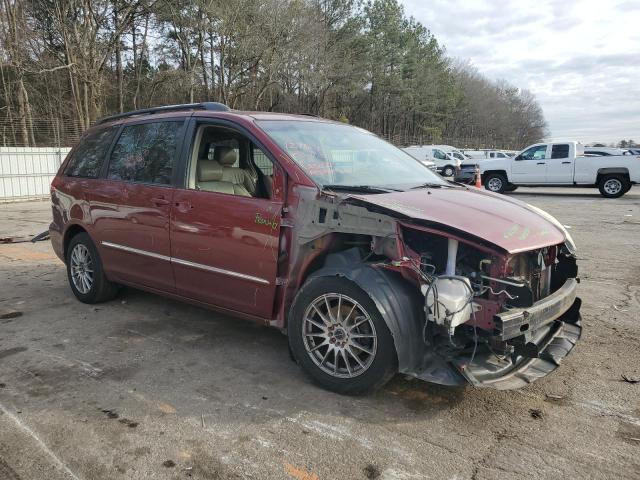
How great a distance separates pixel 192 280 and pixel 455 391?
2.14 meters

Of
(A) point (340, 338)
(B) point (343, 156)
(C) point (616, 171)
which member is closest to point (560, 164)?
(C) point (616, 171)

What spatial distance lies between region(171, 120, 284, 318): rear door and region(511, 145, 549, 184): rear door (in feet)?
55.0

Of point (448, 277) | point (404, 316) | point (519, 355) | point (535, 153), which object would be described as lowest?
point (519, 355)

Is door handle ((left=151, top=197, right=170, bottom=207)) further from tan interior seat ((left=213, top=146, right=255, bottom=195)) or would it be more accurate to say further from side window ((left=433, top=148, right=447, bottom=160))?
side window ((left=433, top=148, right=447, bottom=160))

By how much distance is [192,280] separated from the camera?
13.3 ft

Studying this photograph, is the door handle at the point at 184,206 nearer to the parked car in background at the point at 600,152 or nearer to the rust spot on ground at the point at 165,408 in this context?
the rust spot on ground at the point at 165,408

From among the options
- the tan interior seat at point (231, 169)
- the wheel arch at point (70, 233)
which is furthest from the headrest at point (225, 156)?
the wheel arch at point (70, 233)

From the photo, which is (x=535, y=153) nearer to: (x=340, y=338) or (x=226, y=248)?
(x=226, y=248)

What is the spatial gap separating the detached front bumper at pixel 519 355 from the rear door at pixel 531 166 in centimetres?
1666

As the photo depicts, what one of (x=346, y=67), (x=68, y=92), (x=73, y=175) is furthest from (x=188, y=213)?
(x=346, y=67)

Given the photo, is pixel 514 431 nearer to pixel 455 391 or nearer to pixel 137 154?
pixel 455 391

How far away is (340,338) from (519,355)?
108cm

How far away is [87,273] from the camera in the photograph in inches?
204

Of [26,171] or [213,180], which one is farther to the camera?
[26,171]
